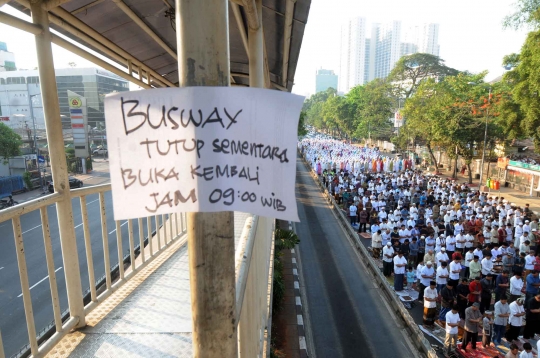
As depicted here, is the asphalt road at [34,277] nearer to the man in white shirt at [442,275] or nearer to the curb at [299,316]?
the curb at [299,316]

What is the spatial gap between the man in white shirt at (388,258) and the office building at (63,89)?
1429 centimetres

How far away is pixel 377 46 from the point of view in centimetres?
16025

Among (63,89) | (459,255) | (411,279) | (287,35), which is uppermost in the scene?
(63,89)

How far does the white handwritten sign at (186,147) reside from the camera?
1.46 metres

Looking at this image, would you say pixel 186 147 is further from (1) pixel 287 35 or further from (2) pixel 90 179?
(2) pixel 90 179

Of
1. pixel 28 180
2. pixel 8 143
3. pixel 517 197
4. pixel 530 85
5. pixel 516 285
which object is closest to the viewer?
pixel 516 285

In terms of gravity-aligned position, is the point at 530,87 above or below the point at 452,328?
above

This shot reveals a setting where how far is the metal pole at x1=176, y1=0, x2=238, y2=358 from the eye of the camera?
4.76ft

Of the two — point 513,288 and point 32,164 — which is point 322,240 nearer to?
point 513,288

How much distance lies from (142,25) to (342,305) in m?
9.50

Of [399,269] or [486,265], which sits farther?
[399,269]

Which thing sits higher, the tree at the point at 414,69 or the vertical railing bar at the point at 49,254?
the tree at the point at 414,69

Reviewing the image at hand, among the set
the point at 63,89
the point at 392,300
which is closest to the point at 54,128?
the point at 392,300

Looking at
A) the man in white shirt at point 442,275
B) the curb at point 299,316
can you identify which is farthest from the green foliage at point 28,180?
the man in white shirt at point 442,275
